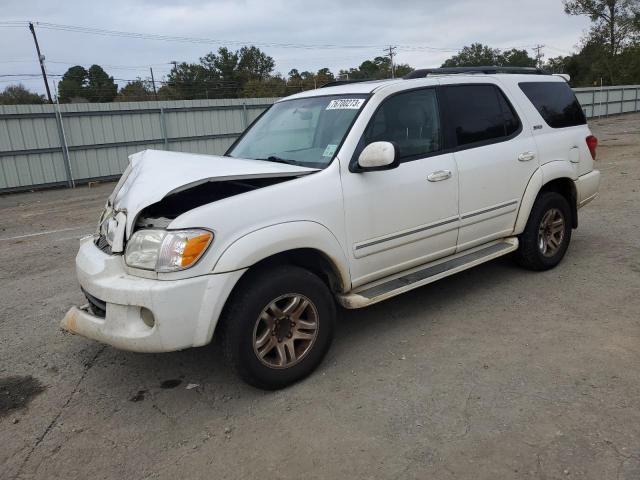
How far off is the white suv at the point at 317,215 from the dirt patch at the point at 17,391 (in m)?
0.51

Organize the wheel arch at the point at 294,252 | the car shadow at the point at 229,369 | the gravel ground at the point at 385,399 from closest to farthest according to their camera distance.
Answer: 1. the gravel ground at the point at 385,399
2. the wheel arch at the point at 294,252
3. the car shadow at the point at 229,369

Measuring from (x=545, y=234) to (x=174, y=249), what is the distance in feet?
12.0

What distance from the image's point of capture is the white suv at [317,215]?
2.94m

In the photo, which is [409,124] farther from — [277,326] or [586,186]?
[586,186]

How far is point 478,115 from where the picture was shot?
14.4 ft

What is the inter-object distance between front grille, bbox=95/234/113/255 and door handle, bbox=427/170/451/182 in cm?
227

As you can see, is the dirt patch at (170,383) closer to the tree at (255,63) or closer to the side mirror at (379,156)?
the side mirror at (379,156)

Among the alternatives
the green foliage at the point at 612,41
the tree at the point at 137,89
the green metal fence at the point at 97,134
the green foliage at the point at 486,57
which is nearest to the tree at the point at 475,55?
the green foliage at the point at 486,57

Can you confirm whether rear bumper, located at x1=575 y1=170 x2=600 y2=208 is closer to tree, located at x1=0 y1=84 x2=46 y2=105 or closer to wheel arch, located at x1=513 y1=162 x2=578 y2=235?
wheel arch, located at x1=513 y1=162 x2=578 y2=235

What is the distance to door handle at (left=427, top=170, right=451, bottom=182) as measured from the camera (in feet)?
12.8

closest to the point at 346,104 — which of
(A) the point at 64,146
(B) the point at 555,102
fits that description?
(B) the point at 555,102

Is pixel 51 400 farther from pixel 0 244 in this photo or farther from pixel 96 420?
pixel 0 244

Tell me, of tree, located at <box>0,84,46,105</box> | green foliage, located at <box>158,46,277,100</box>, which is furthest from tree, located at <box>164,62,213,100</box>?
tree, located at <box>0,84,46,105</box>

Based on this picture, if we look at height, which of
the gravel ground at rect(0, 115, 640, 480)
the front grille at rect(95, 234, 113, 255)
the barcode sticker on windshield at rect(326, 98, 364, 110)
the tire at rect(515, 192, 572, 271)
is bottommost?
the gravel ground at rect(0, 115, 640, 480)
